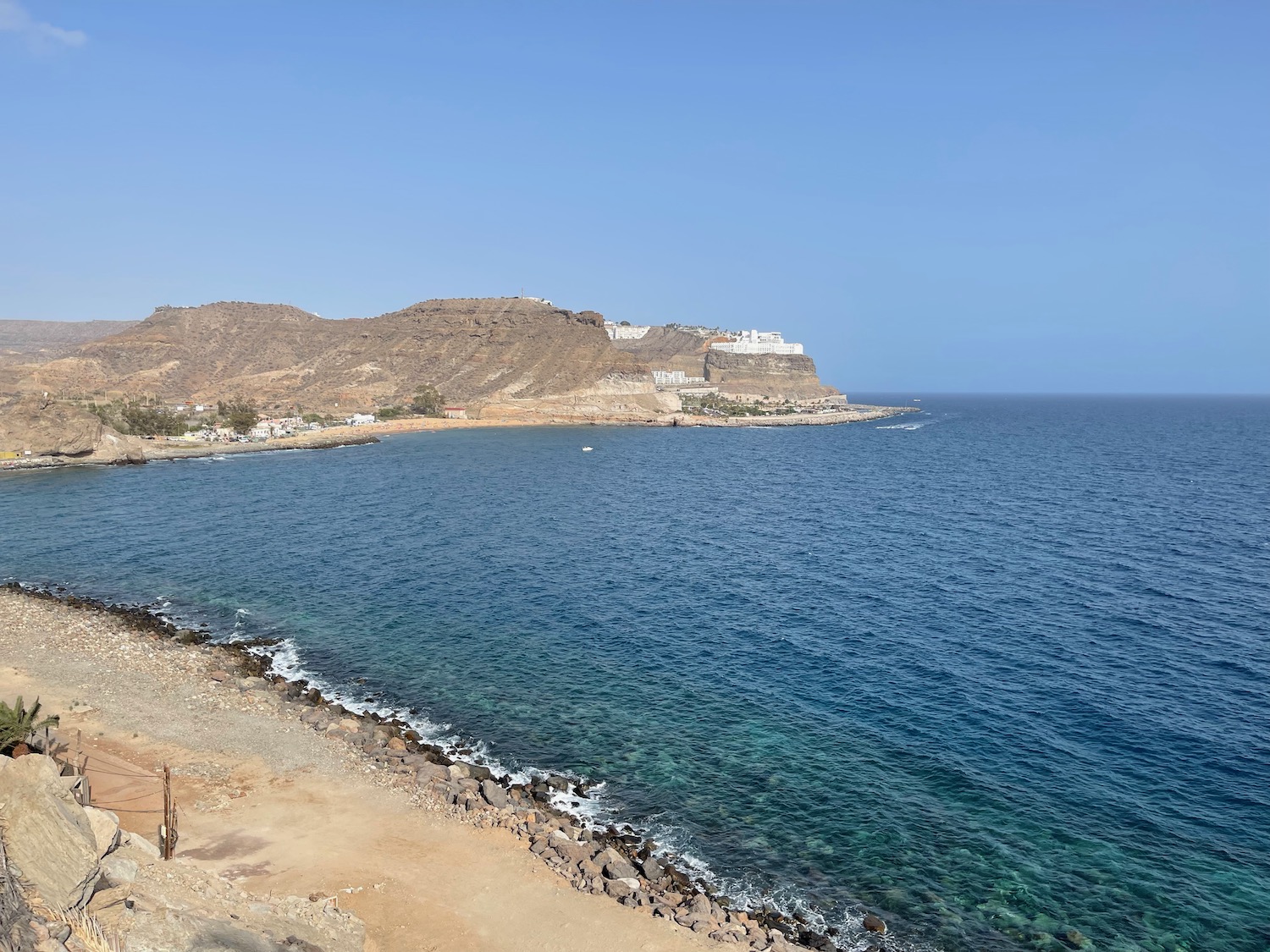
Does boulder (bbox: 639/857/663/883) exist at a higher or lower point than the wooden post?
lower

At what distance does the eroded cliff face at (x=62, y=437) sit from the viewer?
101250 mm

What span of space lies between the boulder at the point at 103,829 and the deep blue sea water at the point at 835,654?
13450 millimetres

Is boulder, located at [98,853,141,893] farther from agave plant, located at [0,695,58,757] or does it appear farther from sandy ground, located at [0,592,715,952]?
agave plant, located at [0,695,58,757]

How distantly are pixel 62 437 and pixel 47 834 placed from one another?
110917 mm

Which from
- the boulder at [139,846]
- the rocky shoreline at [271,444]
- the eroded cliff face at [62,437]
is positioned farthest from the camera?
the eroded cliff face at [62,437]

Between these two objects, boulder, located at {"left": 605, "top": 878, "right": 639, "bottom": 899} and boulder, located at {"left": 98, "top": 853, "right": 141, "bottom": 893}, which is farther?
boulder, located at {"left": 605, "top": 878, "right": 639, "bottom": 899}

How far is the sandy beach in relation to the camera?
18.2m

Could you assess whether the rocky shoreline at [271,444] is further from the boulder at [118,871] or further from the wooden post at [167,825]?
the boulder at [118,871]

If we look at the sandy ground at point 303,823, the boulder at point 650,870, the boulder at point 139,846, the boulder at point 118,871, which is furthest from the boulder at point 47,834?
the boulder at point 650,870

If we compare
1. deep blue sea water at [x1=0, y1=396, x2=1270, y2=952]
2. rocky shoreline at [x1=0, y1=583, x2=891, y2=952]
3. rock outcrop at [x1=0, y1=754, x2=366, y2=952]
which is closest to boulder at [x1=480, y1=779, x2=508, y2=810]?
rocky shoreline at [x1=0, y1=583, x2=891, y2=952]

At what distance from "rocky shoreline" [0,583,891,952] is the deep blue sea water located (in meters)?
1.37

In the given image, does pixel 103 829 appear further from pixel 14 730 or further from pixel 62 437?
pixel 62 437

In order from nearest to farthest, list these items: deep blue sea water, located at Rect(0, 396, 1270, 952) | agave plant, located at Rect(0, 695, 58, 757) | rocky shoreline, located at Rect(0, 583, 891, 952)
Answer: rocky shoreline, located at Rect(0, 583, 891, 952) → agave plant, located at Rect(0, 695, 58, 757) → deep blue sea water, located at Rect(0, 396, 1270, 952)

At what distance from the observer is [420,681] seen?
33781 millimetres
